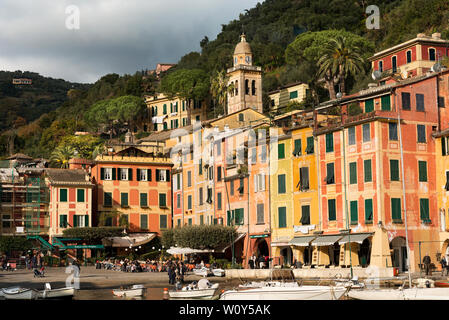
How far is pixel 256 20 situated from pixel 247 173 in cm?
11662

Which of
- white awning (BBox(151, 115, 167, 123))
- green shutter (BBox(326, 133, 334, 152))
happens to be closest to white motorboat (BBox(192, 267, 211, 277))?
green shutter (BBox(326, 133, 334, 152))

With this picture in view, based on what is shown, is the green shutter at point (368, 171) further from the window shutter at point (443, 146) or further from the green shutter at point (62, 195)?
the green shutter at point (62, 195)

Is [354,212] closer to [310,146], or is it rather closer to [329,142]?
[329,142]

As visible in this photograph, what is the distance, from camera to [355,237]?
168 feet

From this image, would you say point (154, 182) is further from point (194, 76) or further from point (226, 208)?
point (194, 76)

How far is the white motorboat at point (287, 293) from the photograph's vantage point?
35094 mm

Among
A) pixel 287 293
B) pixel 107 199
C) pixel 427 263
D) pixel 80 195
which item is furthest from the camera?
pixel 107 199

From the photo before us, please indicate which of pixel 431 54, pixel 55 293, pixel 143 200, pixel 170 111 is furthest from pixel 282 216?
pixel 170 111

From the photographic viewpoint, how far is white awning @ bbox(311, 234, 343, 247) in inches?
2073

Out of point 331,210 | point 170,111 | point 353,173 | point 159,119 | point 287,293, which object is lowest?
point 287,293

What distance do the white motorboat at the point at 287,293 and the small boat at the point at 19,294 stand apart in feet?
31.0

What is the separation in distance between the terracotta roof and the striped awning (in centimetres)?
2841

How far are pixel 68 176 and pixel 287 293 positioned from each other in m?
47.5

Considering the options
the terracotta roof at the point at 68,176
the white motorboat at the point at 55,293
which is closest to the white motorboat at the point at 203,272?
the white motorboat at the point at 55,293
